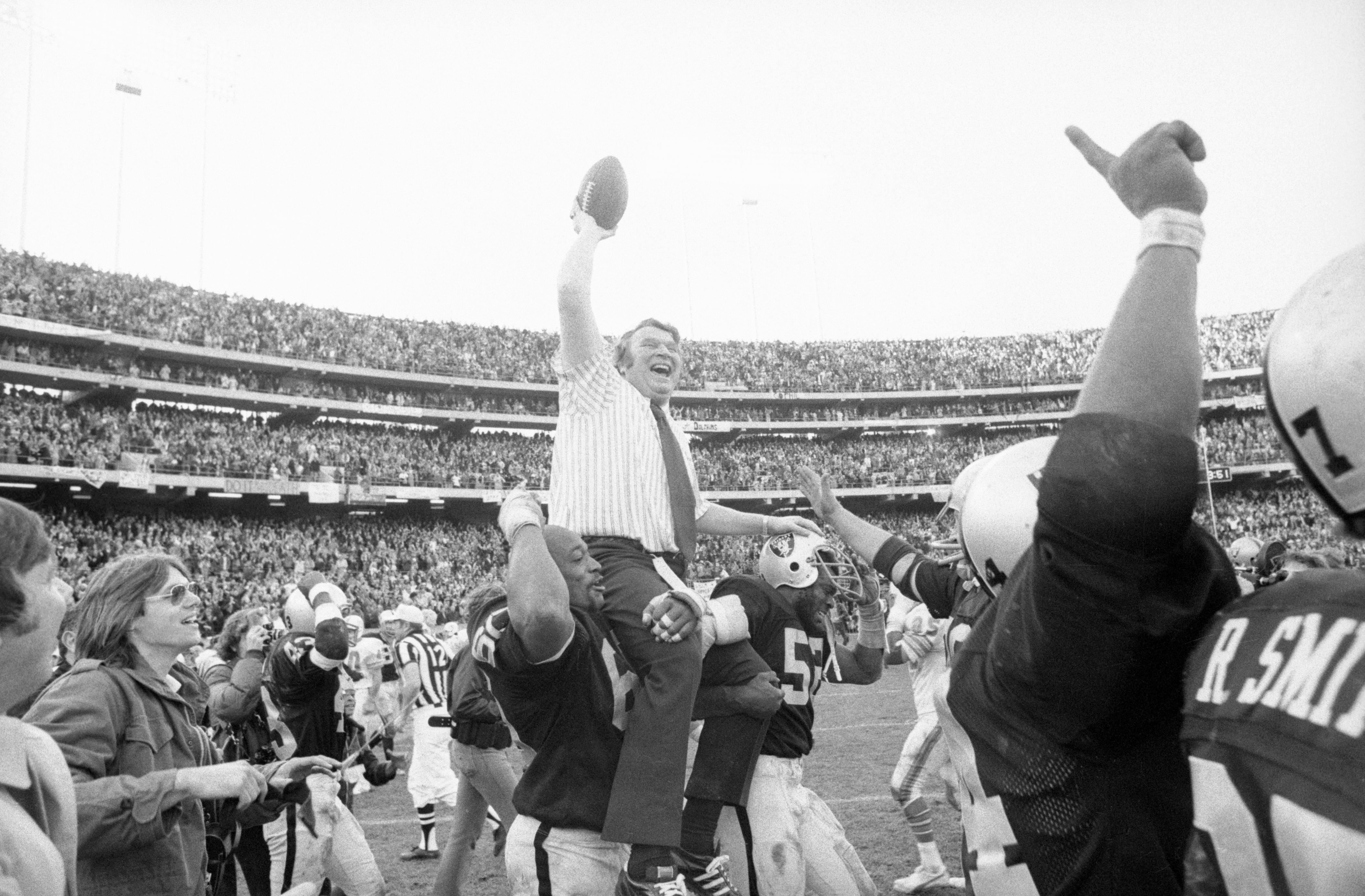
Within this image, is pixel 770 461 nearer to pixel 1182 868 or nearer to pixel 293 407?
pixel 293 407

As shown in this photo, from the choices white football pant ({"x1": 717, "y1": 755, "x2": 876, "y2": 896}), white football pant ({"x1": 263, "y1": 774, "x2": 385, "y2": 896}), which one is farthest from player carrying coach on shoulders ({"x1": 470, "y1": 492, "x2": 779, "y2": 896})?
white football pant ({"x1": 263, "y1": 774, "x2": 385, "y2": 896})

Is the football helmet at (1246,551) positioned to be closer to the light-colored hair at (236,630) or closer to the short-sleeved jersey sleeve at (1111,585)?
the light-colored hair at (236,630)

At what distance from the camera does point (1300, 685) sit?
1004mm

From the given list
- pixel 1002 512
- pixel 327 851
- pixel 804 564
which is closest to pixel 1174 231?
pixel 1002 512

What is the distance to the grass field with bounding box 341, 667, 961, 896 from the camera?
23.6 ft

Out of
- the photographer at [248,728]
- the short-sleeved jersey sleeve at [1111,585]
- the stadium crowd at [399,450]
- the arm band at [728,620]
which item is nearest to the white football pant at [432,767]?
the photographer at [248,728]

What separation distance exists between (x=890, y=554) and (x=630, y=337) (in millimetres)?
1406

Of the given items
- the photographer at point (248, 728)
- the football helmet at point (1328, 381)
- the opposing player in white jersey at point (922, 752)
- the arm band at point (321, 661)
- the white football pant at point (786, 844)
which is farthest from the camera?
the opposing player in white jersey at point (922, 752)

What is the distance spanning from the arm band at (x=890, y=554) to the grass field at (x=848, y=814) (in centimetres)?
363

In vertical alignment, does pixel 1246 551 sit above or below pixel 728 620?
below

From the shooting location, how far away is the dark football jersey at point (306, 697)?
575 centimetres

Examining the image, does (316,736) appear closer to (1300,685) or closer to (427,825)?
(427,825)

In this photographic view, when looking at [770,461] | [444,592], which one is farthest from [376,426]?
[770,461]

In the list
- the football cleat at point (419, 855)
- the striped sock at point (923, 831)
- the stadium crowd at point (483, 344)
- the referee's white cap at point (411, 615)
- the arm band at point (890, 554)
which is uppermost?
the stadium crowd at point (483, 344)
